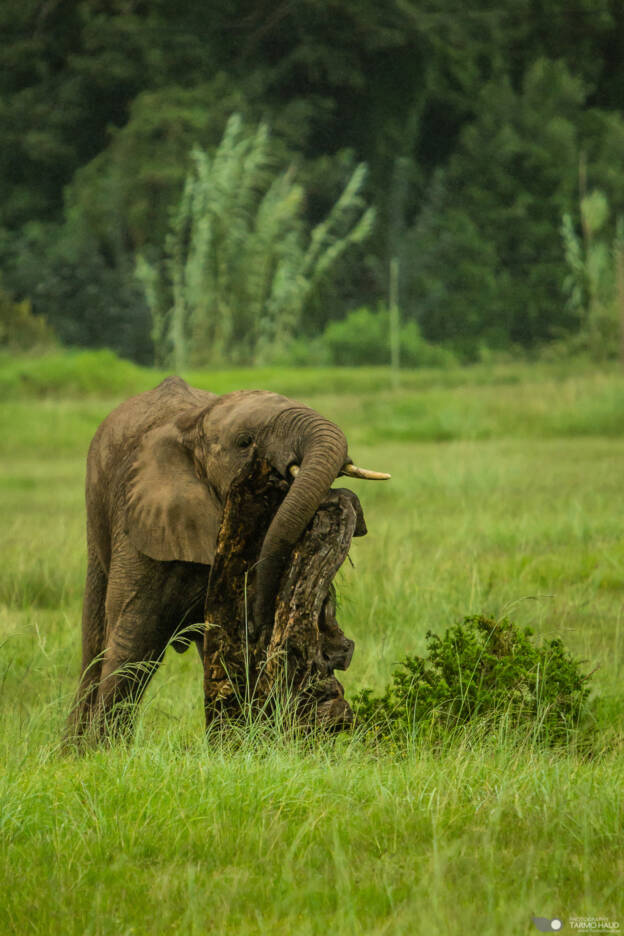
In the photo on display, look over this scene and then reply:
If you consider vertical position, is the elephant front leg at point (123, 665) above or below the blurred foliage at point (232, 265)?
below

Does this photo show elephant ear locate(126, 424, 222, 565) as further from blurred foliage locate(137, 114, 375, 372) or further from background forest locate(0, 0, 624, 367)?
background forest locate(0, 0, 624, 367)

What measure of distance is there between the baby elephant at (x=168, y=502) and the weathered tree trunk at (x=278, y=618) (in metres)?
0.08

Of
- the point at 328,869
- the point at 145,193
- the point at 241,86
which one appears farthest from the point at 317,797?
the point at 241,86

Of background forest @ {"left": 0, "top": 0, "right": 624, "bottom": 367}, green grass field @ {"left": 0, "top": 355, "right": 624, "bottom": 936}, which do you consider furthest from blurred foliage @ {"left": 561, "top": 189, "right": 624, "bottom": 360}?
green grass field @ {"left": 0, "top": 355, "right": 624, "bottom": 936}

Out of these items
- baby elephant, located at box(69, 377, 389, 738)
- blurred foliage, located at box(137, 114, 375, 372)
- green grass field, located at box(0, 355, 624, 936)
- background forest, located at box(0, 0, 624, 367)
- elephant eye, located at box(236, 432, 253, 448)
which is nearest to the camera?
green grass field, located at box(0, 355, 624, 936)

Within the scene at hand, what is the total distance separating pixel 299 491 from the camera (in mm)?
4145

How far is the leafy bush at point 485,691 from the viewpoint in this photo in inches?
186

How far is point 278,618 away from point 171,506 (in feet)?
2.11

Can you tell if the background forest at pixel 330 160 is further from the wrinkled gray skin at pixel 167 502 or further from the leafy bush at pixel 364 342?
the wrinkled gray skin at pixel 167 502

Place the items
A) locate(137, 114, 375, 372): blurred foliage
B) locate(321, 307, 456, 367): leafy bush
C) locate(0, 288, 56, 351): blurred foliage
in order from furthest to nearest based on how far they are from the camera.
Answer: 1. locate(321, 307, 456, 367): leafy bush
2. locate(0, 288, 56, 351): blurred foliage
3. locate(137, 114, 375, 372): blurred foliage

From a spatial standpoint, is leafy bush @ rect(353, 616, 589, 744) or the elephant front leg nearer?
leafy bush @ rect(353, 616, 589, 744)

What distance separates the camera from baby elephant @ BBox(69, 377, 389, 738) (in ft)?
14.4

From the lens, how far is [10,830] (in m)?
3.58

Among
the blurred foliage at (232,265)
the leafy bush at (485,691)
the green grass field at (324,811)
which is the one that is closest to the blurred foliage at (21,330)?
the blurred foliage at (232,265)
